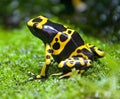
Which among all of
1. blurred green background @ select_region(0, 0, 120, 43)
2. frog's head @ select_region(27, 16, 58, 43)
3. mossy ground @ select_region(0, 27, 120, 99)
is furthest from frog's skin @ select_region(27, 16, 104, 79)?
blurred green background @ select_region(0, 0, 120, 43)

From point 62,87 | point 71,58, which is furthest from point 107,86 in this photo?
point 71,58

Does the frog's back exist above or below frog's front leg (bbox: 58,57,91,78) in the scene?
above

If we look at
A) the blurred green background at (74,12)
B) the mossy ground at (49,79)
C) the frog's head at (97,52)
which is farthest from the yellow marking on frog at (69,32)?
the blurred green background at (74,12)

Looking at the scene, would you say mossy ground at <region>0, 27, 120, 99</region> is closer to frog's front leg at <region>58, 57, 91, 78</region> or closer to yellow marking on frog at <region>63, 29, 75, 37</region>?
frog's front leg at <region>58, 57, 91, 78</region>

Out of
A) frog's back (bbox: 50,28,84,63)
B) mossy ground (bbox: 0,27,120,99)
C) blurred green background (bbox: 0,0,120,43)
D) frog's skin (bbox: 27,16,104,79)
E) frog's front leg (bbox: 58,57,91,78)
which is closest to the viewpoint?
mossy ground (bbox: 0,27,120,99)

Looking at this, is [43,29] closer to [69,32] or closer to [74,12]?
[69,32]

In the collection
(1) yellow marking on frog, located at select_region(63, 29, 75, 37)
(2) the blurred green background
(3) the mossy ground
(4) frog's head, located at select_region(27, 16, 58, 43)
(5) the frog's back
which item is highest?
(2) the blurred green background

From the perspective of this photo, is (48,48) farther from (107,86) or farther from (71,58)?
(107,86)
